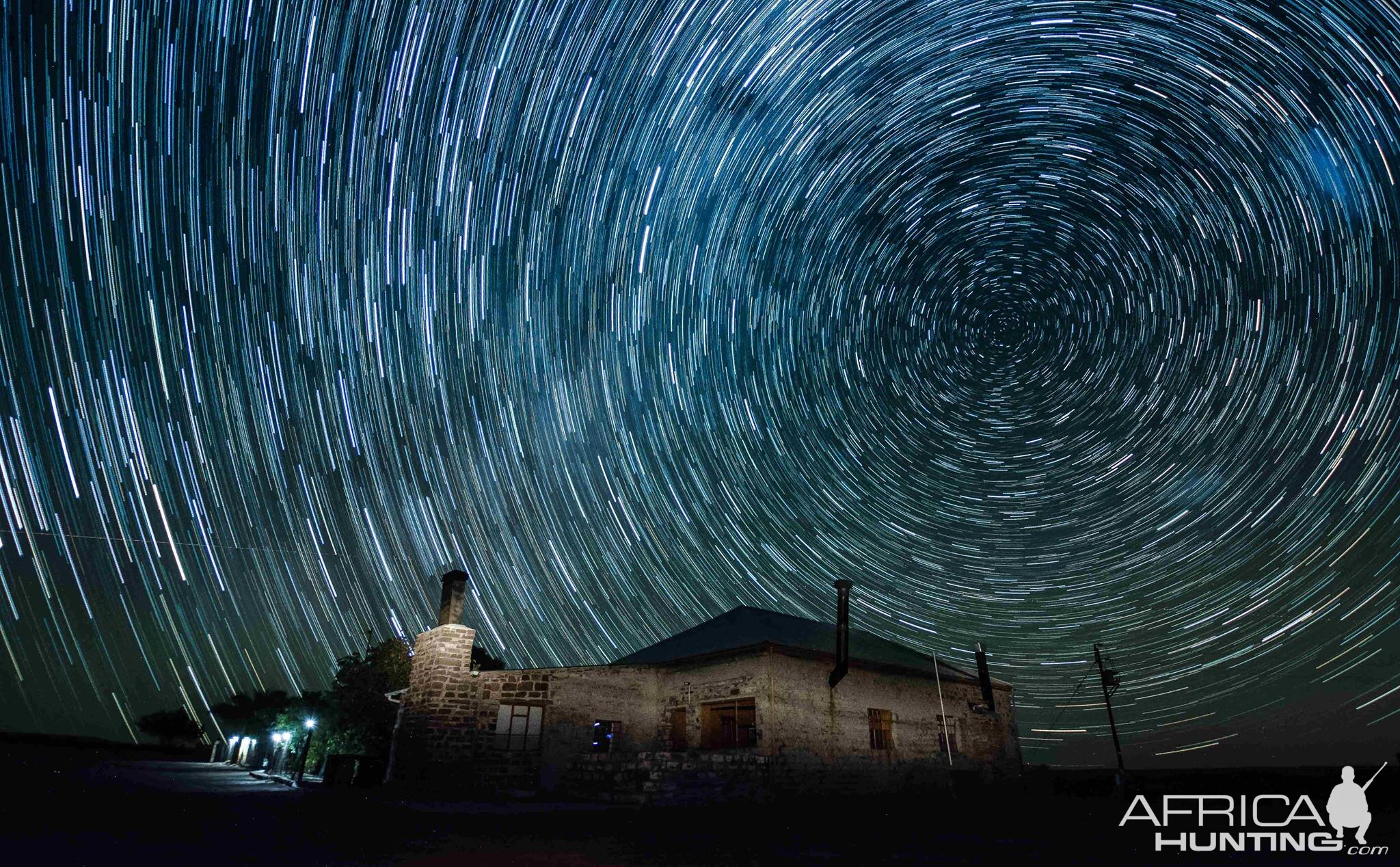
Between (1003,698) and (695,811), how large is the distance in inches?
529

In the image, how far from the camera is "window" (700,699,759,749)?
52.2ft

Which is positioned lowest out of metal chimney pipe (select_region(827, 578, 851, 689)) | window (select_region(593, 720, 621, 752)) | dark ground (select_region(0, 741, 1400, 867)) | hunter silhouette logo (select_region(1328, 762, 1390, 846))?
dark ground (select_region(0, 741, 1400, 867))

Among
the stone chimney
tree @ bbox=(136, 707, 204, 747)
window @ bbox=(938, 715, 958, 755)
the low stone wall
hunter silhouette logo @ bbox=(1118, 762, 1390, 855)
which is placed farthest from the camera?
tree @ bbox=(136, 707, 204, 747)

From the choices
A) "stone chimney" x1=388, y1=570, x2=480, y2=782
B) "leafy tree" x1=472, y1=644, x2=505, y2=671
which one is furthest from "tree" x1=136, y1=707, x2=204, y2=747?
"stone chimney" x1=388, y1=570, x2=480, y2=782

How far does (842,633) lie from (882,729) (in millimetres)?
2920

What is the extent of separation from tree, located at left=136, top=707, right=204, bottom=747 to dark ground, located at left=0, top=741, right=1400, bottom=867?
3318 inches

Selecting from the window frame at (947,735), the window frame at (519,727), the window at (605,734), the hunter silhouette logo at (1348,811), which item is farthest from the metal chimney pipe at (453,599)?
the hunter silhouette logo at (1348,811)

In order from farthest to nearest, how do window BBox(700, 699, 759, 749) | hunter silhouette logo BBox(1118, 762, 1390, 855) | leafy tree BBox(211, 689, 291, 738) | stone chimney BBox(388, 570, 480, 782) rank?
leafy tree BBox(211, 689, 291, 738) → window BBox(700, 699, 759, 749) → stone chimney BBox(388, 570, 480, 782) → hunter silhouette logo BBox(1118, 762, 1390, 855)

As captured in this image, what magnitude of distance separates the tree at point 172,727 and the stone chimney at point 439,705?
8421 cm

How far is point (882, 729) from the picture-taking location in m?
17.9

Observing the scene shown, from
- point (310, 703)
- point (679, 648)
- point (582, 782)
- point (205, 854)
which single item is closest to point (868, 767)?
point (679, 648)

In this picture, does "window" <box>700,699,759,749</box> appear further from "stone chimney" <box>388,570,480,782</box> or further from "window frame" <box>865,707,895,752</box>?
"stone chimney" <box>388,570,480,782</box>

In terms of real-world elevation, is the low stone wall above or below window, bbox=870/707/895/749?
below

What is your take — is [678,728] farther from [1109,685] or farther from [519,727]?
[1109,685]
